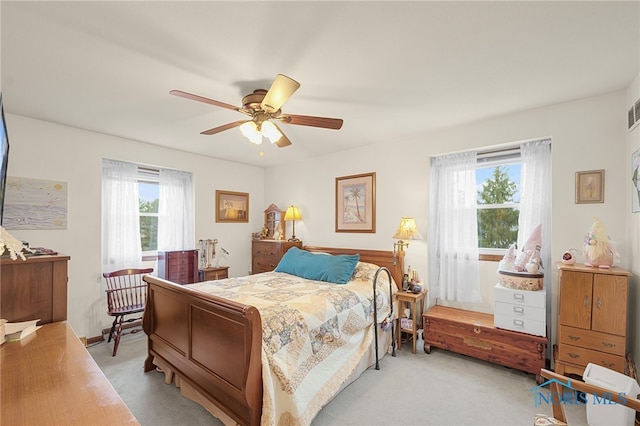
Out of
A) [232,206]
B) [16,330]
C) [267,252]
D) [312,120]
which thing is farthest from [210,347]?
[232,206]

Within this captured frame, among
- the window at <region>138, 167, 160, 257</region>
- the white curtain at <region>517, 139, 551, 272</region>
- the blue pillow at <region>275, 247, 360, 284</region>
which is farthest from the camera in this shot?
the window at <region>138, 167, 160, 257</region>

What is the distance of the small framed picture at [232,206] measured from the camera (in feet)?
15.7

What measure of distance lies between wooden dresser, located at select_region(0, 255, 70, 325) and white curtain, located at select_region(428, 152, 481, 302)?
346 cm

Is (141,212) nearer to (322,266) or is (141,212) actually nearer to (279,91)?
→ (322,266)

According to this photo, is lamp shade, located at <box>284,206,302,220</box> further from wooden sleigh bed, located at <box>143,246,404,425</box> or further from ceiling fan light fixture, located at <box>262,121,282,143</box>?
ceiling fan light fixture, located at <box>262,121,282,143</box>

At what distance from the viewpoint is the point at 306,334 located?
2146mm

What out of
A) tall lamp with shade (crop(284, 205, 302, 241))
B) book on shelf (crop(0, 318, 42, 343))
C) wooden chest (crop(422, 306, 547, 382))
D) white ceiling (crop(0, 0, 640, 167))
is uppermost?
white ceiling (crop(0, 0, 640, 167))

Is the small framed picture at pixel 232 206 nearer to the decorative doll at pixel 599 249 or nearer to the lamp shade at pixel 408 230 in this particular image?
the lamp shade at pixel 408 230

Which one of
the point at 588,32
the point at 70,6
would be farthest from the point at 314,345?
the point at 588,32

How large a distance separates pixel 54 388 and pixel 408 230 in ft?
10.4

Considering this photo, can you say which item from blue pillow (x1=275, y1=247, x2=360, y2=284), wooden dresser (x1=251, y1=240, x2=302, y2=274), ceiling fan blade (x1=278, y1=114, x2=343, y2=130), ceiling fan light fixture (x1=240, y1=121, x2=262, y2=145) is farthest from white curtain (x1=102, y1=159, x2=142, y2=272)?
ceiling fan blade (x1=278, y1=114, x2=343, y2=130)

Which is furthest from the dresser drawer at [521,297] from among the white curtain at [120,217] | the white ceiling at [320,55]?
the white curtain at [120,217]

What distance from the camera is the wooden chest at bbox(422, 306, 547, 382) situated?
2574 millimetres

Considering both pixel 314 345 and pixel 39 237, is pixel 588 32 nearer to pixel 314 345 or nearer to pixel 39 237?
pixel 314 345
